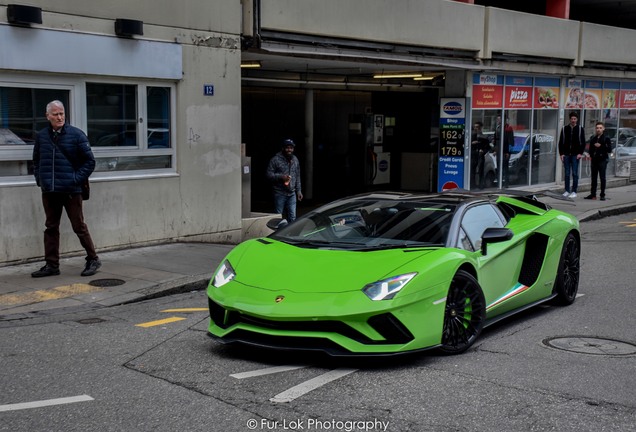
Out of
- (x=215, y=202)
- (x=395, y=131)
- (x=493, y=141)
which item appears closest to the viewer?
(x=215, y=202)

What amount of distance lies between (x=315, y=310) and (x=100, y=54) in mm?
6837

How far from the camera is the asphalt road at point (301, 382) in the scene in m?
5.06

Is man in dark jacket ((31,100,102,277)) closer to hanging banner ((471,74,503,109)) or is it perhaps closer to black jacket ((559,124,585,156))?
hanging banner ((471,74,503,109))

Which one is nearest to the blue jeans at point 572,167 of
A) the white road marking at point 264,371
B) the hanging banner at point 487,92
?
the hanging banner at point 487,92

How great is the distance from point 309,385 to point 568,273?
159 inches

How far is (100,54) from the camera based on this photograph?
11.4 metres

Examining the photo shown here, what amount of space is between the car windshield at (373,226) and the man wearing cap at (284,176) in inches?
217

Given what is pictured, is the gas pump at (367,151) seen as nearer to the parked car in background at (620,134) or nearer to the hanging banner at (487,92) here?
the hanging banner at (487,92)

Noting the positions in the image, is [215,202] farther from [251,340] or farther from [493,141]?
[493,141]

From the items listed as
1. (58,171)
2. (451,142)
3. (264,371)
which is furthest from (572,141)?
(264,371)

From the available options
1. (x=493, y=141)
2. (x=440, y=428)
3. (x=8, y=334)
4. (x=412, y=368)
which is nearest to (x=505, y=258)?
(x=412, y=368)

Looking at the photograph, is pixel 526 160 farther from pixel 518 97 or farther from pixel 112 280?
pixel 112 280

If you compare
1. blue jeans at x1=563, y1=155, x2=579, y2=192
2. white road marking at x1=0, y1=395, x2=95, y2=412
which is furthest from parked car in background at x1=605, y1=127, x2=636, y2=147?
white road marking at x1=0, y1=395, x2=95, y2=412

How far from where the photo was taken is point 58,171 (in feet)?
31.7
